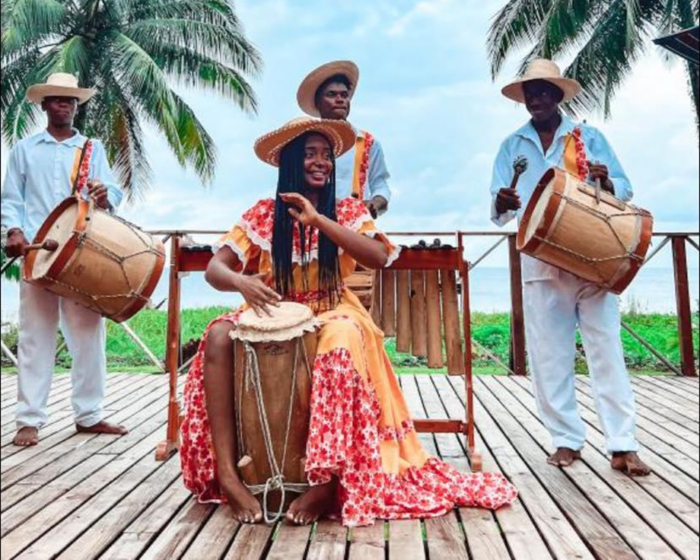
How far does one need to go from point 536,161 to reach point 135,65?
383 inches

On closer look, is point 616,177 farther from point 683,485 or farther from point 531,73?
point 683,485

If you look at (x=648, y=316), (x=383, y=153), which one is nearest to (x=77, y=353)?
(x=383, y=153)

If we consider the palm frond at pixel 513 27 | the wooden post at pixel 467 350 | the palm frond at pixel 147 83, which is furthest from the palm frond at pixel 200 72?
the wooden post at pixel 467 350

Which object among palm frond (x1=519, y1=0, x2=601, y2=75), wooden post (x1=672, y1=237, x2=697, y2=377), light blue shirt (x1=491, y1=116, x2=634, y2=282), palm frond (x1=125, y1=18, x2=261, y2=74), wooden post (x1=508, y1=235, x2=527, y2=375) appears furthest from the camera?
palm frond (x1=125, y1=18, x2=261, y2=74)

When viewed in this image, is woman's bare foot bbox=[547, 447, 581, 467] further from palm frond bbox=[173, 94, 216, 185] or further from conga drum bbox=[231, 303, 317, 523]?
palm frond bbox=[173, 94, 216, 185]

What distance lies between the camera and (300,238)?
2340mm

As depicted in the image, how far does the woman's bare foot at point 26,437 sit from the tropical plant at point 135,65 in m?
9.13

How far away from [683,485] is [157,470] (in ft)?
5.97

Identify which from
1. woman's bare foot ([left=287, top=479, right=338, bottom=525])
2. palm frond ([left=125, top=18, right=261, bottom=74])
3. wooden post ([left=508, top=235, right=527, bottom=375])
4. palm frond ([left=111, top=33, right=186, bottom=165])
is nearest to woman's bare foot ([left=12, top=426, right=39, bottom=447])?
woman's bare foot ([left=287, top=479, right=338, bottom=525])

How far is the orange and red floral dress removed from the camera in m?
2.03

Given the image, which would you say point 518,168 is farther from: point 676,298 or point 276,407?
point 676,298

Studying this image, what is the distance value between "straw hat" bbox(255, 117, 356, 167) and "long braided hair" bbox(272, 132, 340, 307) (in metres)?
0.03

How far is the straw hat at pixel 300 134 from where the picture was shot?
2.32 meters

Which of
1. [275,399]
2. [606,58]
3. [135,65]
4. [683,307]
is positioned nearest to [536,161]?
[275,399]
